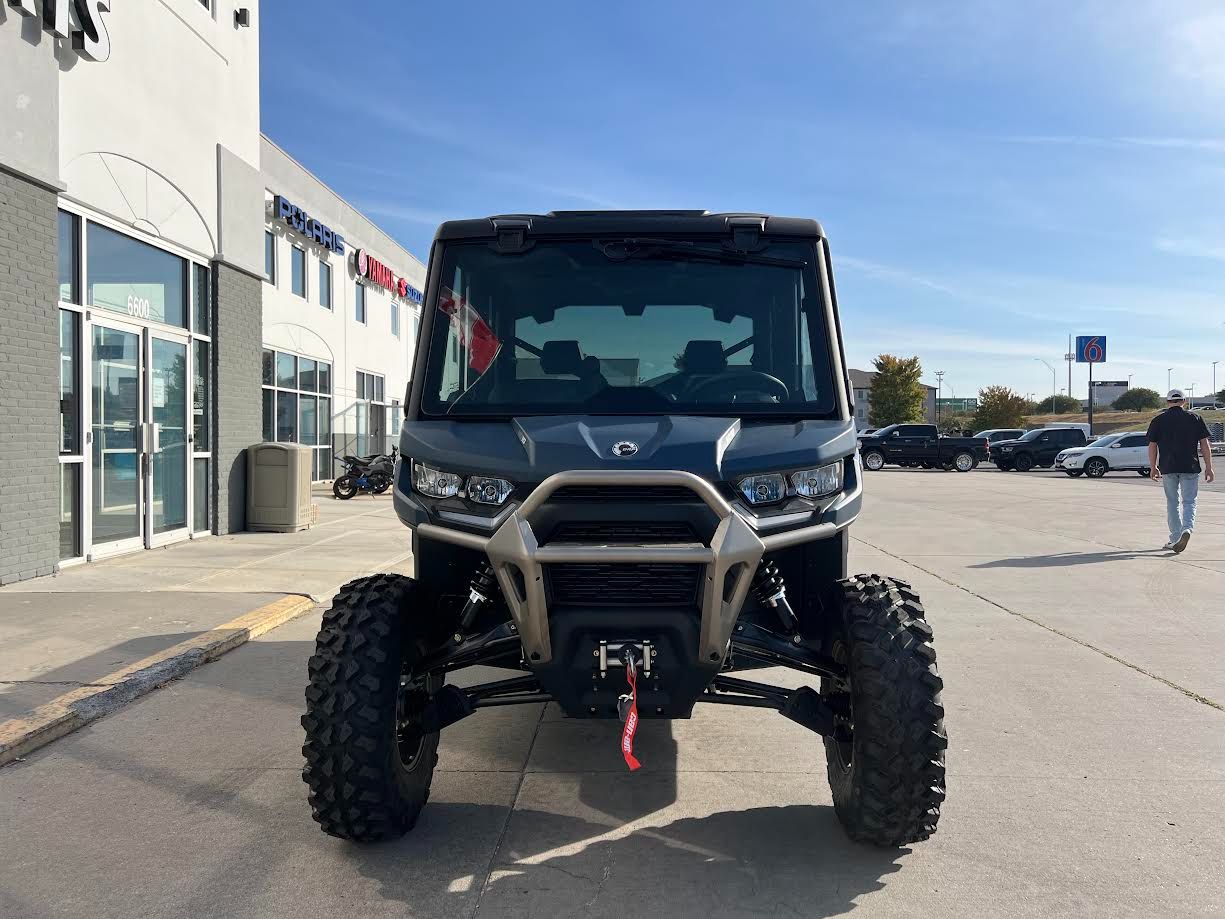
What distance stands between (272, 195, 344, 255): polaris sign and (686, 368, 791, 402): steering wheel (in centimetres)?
1877

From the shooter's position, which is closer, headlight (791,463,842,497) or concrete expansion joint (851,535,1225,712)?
headlight (791,463,842,497)

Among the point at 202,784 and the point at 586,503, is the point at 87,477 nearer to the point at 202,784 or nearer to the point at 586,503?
the point at 202,784

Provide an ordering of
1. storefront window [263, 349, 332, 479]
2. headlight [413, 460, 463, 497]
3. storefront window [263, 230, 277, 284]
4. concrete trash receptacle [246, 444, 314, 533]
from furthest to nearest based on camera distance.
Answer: storefront window [263, 230, 277, 284] < storefront window [263, 349, 332, 479] < concrete trash receptacle [246, 444, 314, 533] < headlight [413, 460, 463, 497]

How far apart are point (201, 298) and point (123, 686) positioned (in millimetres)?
7923

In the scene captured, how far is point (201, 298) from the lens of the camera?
39.9ft

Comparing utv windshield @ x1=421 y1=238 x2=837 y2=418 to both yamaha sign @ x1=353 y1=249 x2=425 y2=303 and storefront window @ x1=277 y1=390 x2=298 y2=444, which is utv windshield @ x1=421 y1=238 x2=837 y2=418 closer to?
storefront window @ x1=277 y1=390 x2=298 y2=444

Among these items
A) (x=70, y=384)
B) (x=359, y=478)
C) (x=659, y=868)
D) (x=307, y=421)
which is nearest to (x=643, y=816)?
A: (x=659, y=868)

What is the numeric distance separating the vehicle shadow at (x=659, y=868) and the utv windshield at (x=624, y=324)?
1651 mm

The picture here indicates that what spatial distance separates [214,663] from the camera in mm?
6211

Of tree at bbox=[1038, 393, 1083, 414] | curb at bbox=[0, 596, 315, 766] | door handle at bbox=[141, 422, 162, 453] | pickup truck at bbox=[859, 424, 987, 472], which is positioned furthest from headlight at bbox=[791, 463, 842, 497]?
tree at bbox=[1038, 393, 1083, 414]

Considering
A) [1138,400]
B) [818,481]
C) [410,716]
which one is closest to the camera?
[818,481]

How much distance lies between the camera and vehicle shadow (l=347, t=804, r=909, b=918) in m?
3.07

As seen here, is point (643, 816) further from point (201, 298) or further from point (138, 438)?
point (201, 298)

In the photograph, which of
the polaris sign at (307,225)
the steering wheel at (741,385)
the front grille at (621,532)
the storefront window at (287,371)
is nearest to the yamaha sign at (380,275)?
the polaris sign at (307,225)
